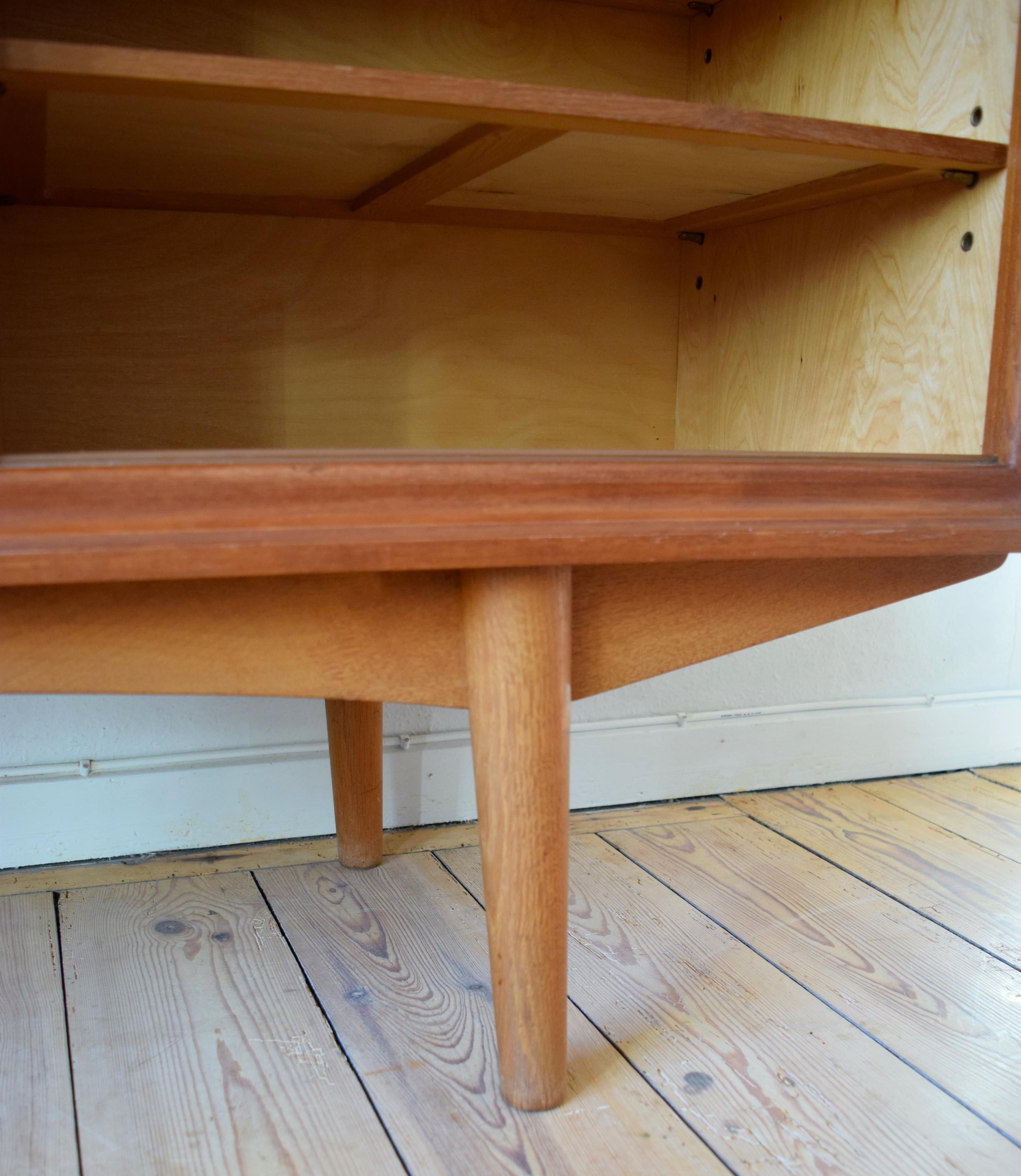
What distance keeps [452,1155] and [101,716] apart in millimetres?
608

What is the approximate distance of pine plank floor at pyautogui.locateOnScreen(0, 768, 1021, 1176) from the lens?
0.66m

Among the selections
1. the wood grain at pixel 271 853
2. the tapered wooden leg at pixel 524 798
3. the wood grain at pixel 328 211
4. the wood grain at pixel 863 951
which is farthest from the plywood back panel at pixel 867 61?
the wood grain at pixel 271 853

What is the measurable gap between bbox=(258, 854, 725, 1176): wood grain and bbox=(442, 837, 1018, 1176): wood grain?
0.03 metres

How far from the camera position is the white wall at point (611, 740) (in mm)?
1071

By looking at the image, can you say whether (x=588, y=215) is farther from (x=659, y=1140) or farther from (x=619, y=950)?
(x=659, y=1140)

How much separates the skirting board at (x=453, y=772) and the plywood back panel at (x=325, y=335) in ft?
1.09

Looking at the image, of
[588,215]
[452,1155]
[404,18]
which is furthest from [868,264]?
[452,1155]

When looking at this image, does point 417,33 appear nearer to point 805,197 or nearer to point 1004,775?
point 805,197

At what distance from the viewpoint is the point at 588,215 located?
3.45 feet

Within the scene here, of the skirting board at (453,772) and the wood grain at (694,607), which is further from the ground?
the wood grain at (694,607)

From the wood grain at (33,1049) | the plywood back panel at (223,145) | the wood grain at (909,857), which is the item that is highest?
the plywood back panel at (223,145)

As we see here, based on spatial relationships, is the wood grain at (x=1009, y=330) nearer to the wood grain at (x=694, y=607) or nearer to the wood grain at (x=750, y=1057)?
the wood grain at (x=694, y=607)

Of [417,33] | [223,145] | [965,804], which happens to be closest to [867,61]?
[417,33]

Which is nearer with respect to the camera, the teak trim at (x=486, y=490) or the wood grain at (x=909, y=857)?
the teak trim at (x=486, y=490)
